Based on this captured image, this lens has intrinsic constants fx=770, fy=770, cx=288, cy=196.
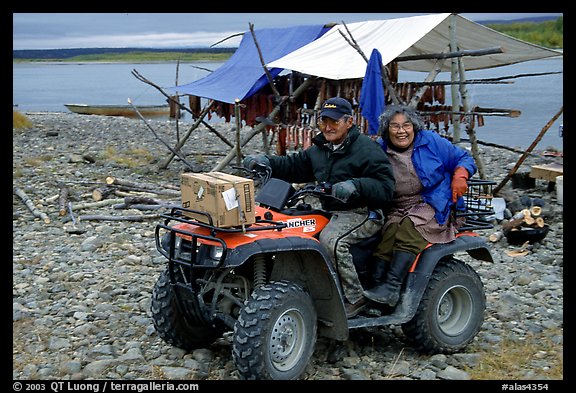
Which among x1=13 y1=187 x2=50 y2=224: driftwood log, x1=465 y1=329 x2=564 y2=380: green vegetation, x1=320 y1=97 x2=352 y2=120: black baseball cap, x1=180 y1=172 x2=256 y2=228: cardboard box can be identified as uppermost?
x1=320 y1=97 x2=352 y2=120: black baseball cap

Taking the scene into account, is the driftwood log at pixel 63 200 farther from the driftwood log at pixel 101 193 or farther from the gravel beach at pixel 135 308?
the driftwood log at pixel 101 193

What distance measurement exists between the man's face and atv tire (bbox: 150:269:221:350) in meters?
1.68

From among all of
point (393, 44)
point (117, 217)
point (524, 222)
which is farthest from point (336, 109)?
point (393, 44)

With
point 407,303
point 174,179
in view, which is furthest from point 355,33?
point 407,303

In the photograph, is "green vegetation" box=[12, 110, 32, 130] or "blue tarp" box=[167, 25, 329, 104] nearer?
"blue tarp" box=[167, 25, 329, 104]

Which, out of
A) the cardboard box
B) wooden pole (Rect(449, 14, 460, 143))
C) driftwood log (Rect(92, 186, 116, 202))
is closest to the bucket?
wooden pole (Rect(449, 14, 460, 143))

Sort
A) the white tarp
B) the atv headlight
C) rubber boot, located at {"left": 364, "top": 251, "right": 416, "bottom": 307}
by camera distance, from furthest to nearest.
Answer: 1. the white tarp
2. rubber boot, located at {"left": 364, "top": 251, "right": 416, "bottom": 307}
3. the atv headlight

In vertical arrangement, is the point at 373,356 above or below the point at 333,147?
below

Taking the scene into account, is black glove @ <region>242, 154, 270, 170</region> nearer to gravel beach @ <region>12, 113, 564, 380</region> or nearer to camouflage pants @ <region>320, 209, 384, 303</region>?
camouflage pants @ <region>320, 209, 384, 303</region>

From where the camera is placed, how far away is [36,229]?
11609 millimetres

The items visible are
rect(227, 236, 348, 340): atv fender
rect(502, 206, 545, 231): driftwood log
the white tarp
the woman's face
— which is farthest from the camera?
the white tarp

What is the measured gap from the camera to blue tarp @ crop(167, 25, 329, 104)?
645 inches

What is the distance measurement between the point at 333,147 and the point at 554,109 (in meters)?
34.2
